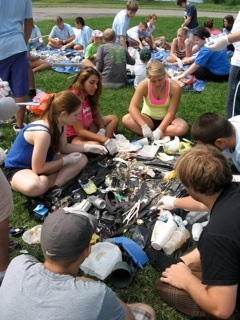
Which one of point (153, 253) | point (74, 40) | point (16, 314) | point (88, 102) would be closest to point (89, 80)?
point (88, 102)

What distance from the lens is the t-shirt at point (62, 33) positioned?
1032 cm

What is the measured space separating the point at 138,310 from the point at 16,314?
3.15 ft

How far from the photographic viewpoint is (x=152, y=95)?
184 inches

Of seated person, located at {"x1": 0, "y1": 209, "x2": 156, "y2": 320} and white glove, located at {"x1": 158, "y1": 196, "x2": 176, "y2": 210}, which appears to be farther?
white glove, located at {"x1": 158, "y1": 196, "x2": 176, "y2": 210}

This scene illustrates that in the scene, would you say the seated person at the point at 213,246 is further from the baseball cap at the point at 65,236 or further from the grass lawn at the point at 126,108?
the baseball cap at the point at 65,236

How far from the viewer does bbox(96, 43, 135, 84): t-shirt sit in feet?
21.4

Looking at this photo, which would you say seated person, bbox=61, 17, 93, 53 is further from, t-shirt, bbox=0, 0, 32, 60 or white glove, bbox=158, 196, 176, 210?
white glove, bbox=158, 196, 176, 210

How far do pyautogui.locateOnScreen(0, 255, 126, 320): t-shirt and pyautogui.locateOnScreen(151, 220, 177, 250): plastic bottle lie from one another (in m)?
1.28

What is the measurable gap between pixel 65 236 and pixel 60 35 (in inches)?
380

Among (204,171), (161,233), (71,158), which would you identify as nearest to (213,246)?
(204,171)

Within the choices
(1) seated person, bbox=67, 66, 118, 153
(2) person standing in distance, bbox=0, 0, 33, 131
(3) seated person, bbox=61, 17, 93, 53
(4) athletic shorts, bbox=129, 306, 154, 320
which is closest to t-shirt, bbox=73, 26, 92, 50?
(3) seated person, bbox=61, 17, 93, 53

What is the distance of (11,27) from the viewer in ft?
14.1

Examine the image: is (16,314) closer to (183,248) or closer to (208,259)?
(208,259)

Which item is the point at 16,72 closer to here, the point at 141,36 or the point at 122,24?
the point at 122,24
